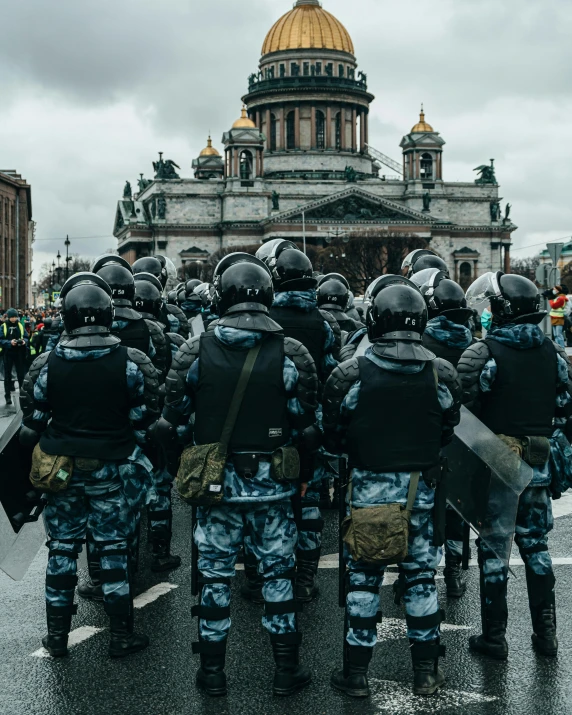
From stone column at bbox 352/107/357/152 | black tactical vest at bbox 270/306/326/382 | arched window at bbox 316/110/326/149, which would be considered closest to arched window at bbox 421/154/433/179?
stone column at bbox 352/107/357/152

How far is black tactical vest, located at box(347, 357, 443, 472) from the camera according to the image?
4855 millimetres

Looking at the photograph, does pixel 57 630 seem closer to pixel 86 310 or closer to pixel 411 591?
pixel 86 310

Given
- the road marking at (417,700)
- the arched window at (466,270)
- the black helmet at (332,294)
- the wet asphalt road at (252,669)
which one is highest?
the arched window at (466,270)

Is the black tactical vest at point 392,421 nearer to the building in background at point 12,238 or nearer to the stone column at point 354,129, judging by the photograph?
the building in background at point 12,238

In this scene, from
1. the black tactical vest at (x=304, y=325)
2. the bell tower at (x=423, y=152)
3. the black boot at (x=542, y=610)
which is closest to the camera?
the black boot at (x=542, y=610)

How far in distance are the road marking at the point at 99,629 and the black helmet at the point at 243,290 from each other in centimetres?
205

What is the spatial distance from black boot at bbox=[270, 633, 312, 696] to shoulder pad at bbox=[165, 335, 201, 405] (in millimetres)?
1304

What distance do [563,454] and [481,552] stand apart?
757mm

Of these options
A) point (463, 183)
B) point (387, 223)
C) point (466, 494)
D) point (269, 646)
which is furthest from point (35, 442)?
point (463, 183)

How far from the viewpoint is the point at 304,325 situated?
22.7 feet

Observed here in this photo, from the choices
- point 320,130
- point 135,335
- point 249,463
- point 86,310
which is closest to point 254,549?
point 249,463

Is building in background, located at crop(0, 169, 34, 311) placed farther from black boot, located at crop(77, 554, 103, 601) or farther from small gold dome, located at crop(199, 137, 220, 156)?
black boot, located at crop(77, 554, 103, 601)

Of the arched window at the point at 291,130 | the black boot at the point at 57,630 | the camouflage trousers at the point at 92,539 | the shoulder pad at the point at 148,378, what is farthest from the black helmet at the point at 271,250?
the arched window at the point at 291,130

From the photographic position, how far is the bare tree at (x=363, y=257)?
2430 inches
